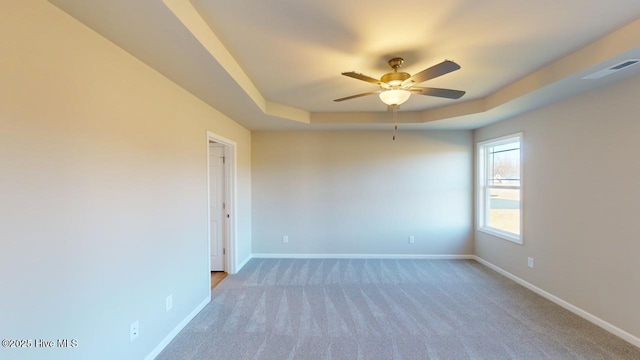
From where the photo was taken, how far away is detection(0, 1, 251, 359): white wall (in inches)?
46.6

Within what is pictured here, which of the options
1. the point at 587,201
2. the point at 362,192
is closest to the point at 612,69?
the point at 587,201

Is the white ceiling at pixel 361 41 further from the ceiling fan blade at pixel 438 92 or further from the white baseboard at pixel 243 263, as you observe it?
the white baseboard at pixel 243 263

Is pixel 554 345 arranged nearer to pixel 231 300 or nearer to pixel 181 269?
pixel 231 300

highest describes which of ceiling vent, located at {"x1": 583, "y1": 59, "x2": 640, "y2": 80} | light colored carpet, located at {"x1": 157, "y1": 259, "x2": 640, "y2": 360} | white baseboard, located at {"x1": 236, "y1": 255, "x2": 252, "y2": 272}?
ceiling vent, located at {"x1": 583, "y1": 59, "x2": 640, "y2": 80}

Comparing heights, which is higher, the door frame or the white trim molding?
the door frame

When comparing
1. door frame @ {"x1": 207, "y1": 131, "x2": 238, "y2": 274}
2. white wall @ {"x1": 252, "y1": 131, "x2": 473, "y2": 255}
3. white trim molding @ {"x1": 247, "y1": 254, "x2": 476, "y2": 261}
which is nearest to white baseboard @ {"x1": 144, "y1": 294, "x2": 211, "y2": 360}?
door frame @ {"x1": 207, "y1": 131, "x2": 238, "y2": 274}

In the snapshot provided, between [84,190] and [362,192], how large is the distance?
396 cm

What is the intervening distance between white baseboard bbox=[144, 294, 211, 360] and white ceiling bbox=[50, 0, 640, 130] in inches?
92.8

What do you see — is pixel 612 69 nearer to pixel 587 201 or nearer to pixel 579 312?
pixel 587 201

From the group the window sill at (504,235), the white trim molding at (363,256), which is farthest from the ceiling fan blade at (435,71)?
the white trim molding at (363,256)

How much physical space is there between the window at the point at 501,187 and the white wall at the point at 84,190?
4.48 meters

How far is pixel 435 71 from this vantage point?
1.90 metres

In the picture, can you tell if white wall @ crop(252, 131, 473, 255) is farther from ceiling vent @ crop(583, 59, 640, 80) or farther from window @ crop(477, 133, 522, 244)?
ceiling vent @ crop(583, 59, 640, 80)

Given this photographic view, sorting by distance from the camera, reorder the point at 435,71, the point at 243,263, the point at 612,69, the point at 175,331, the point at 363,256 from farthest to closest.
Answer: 1. the point at 363,256
2. the point at 243,263
3. the point at 175,331
4. the point at 612,69
5. the point at 435,71
